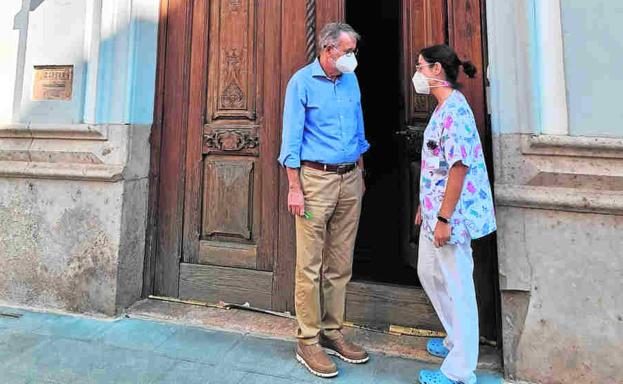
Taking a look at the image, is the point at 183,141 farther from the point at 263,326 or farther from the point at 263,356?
the point at 263,356

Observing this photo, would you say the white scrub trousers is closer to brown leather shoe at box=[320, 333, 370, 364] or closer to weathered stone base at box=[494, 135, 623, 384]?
weathered stone base at box=[494, 135, 623, 384]

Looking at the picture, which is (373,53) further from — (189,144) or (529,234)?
(529,234)

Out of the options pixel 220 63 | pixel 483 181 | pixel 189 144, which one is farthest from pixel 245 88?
pixel 483 181

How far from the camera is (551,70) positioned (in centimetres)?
247

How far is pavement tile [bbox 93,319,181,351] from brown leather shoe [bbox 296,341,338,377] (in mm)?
990

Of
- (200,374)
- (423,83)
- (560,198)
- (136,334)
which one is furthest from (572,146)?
(136,334)

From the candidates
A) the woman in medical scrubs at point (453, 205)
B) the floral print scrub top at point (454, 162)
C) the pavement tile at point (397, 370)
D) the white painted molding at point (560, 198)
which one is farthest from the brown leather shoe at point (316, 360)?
the white painted molding at point (560, 198)

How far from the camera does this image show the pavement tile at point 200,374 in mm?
2361

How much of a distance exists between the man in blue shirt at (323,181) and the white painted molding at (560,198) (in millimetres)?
875

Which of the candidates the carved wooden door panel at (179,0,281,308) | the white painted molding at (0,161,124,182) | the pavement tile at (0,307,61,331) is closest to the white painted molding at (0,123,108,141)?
the white painted molding at (0,161,124,182)

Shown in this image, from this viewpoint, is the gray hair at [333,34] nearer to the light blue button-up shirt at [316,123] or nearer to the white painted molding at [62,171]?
the light blue button-up shirt at [316,123]

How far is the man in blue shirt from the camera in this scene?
2523mm

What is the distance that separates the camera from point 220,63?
3.52m

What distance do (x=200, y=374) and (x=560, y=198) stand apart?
2.27 metres
